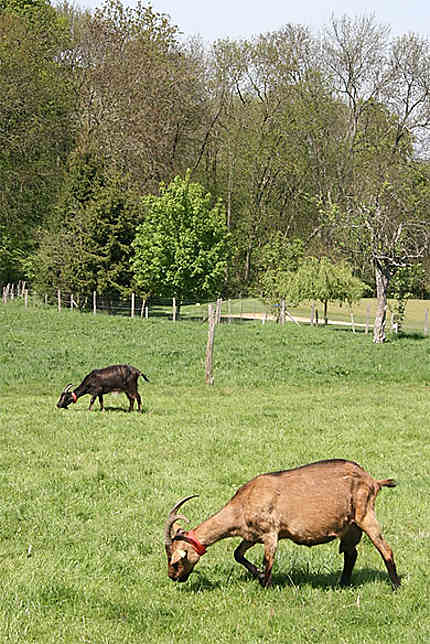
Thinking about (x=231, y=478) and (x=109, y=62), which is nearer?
(x=231, y=478)

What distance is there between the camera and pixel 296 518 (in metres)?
6.98

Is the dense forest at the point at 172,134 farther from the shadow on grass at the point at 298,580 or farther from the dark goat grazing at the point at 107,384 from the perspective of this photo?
the shadow on grass at the point at 298,580

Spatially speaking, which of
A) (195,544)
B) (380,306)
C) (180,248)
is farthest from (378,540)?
(180,248)

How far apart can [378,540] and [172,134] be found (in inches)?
2217

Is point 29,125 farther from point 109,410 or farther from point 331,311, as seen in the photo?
point 109,410

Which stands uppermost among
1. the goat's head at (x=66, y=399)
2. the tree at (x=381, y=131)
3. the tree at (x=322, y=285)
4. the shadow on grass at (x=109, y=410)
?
the tree at (x=381, y=131)

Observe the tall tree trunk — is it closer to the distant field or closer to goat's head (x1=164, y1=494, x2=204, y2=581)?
the distant field

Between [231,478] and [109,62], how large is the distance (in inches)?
2158

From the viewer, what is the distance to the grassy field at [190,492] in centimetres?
652

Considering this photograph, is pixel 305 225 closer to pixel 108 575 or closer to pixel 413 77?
pixel 413 77

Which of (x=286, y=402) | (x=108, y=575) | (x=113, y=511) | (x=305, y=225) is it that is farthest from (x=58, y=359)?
(x=305, y=225)

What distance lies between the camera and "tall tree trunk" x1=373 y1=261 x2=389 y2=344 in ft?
116

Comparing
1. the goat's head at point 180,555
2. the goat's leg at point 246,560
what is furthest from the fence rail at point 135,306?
the goat's head at point 180,555

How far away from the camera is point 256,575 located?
287 inches
